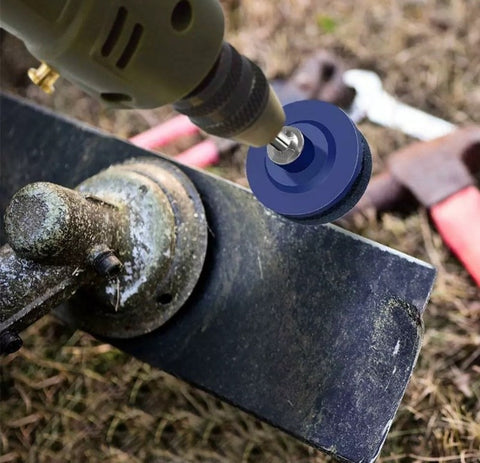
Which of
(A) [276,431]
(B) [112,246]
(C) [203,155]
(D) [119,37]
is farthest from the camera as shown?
(C) [203,155]

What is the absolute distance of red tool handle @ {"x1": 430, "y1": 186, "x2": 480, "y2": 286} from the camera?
1.36 meters

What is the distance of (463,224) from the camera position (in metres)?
1.37

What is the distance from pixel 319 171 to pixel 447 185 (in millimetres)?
575

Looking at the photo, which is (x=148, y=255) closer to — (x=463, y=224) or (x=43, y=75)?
(x=43, y=75)

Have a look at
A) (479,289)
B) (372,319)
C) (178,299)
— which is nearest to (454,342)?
(479,289)

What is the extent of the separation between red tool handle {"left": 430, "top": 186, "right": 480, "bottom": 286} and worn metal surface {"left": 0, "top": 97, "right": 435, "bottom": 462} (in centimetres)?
38

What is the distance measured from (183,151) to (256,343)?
741 millimetres

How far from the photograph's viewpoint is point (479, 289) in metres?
1.40

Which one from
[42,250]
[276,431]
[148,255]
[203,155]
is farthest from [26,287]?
[203,155]

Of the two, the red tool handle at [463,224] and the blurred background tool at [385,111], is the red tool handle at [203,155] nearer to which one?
the blurred background tool at [385,111]

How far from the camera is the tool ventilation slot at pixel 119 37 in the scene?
2.51 feet

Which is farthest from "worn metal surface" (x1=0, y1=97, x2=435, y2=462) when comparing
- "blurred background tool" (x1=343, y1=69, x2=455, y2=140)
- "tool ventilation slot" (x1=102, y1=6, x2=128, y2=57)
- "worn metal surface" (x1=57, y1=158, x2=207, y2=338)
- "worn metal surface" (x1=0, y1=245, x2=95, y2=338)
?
"blurred background tool" (x1=343, y1=69, x2=455, y2=140)

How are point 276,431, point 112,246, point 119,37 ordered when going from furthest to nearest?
point 276,431 → point 112,246 → point 119,37

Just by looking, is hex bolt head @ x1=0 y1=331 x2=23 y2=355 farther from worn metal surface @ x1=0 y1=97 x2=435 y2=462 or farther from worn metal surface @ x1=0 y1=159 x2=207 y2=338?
worn metal surface @ x1=0 y1=97 x2=435 y2=462
